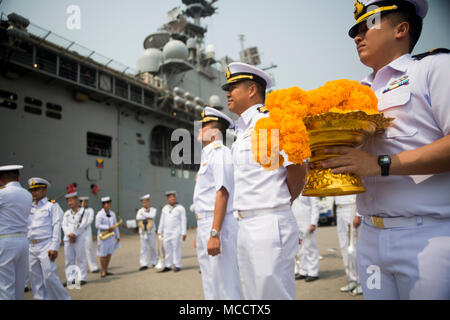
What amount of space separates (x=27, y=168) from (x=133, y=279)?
10118 millimetres

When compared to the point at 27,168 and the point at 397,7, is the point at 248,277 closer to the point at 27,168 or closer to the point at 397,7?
the point at 397,7

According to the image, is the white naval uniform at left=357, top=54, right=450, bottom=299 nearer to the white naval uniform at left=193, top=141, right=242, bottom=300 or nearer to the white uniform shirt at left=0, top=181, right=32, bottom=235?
the white naval uniform at left=193, top=141, right=242, bottom=300

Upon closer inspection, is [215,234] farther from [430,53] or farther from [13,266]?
[13,266]

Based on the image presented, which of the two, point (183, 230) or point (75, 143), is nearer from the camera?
point (183, 230)

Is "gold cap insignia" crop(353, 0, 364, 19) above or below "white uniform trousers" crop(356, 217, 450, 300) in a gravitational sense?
above

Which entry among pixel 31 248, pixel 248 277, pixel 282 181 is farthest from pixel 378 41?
pixel 31 248

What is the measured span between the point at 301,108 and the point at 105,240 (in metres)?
7.81

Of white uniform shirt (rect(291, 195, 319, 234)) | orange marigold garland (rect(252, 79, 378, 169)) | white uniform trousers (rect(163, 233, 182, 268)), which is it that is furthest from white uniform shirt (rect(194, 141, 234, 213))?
white uniform trousers (rect(163, 233, 182, 268))

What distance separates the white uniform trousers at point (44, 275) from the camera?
15.2 feet

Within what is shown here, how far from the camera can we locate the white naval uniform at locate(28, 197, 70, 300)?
4.75 metres

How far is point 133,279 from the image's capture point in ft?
21.3

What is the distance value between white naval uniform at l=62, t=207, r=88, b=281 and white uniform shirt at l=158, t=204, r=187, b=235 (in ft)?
7.03

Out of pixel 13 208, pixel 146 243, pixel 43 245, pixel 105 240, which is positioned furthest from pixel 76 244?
pixel 13 208

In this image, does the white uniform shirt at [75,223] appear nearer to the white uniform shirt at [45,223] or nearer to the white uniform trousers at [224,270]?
the white uniform shirt at [45,223]
